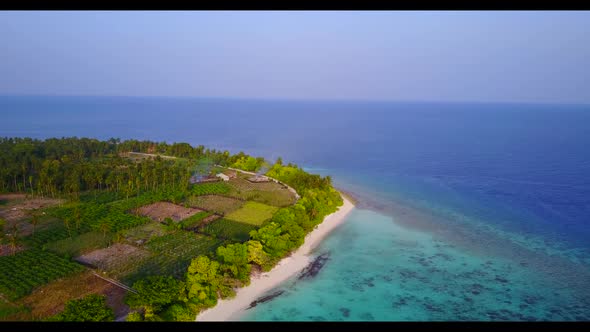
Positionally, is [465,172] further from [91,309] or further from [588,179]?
[91,309]

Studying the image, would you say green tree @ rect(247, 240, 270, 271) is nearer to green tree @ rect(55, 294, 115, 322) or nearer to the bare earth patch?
green tree @ rect(55, 294, 115, 322)


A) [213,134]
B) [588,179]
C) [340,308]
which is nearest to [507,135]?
[588,179]

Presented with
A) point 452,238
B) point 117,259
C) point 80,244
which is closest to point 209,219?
point 117,259

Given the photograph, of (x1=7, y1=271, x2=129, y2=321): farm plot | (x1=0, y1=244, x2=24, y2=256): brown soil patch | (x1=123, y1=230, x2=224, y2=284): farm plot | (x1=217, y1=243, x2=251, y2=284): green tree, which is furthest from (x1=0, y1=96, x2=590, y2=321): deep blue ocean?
(x1=0, y1=244, x2=24, y2=256): brown soil patch

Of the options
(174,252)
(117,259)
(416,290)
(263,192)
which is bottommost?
(416,290)

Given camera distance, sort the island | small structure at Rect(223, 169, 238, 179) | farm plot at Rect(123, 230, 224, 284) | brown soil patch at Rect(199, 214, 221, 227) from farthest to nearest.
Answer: small structure at Rect(223, 169, 238, 179)
brown soil patch at Rect(199, 214, 221, 227)
farm plot at Rect(123, 230, 224, 284)
the island

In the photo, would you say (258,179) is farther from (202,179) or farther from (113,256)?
(113,256)
